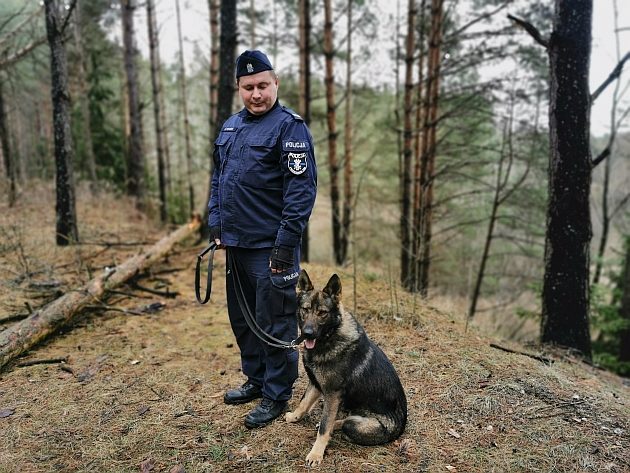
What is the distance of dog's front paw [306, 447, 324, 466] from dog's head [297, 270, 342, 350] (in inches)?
29.7

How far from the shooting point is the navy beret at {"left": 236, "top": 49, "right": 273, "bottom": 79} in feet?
10.3

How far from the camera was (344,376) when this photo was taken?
123 inches

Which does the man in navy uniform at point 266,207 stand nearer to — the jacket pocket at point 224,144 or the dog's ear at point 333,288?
the jacket pocket at point 224,144

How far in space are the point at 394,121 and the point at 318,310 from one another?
12930 mm

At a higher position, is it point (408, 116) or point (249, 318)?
point (408, 116)

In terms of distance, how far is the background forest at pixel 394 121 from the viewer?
360 inches

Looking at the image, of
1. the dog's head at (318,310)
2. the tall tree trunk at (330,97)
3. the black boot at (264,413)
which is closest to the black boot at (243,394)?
the black boot at (264,413)

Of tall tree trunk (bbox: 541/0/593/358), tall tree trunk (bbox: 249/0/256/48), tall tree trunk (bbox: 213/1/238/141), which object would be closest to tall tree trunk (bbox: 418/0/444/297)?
tall tree trunk (bbox: 541/0/593/358)

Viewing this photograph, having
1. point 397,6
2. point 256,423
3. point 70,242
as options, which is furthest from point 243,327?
point 397,6

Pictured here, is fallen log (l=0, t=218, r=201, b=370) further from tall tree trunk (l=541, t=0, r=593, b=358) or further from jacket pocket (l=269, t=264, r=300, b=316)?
tall tree trunk (l=541, t=0, r=593, b=358)

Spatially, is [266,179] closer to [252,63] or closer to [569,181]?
[252,63]

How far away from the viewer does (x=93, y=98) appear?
1711 centimetres

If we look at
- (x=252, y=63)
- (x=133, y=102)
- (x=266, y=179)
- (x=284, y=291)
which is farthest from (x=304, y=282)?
(x=133, y=102)

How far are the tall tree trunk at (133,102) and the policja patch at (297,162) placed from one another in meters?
12.1
